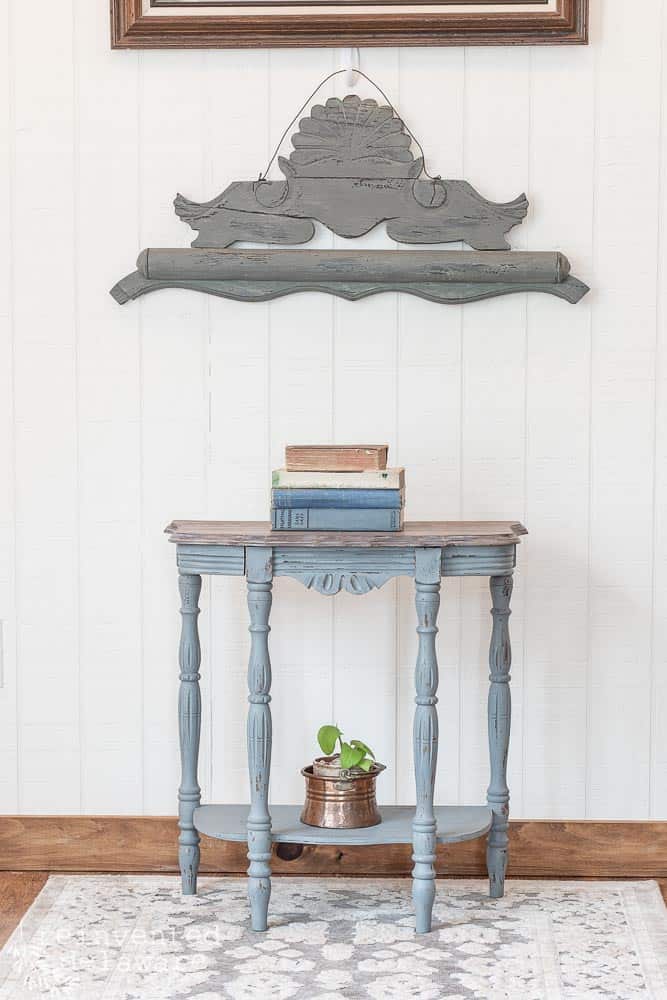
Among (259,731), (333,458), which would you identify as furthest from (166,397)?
(259,731)

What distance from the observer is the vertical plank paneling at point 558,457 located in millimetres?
2629

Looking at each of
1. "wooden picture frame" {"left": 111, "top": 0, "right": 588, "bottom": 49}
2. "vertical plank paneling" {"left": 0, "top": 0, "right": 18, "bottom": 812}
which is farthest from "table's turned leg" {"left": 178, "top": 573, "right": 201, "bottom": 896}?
"wooden picture frame" {"left": 111, "top": 0, "right": 588, "bottom": 49}

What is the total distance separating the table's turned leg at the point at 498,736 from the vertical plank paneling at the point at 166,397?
64 cm

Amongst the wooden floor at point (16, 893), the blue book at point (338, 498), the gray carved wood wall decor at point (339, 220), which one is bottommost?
the wooden floor at point (16, 893)

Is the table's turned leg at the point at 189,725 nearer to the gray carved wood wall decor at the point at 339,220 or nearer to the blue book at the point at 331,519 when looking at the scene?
the blue book at the point at 331,519

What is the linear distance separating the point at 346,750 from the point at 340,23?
1516 millimetres

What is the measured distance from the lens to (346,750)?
95.3 inches

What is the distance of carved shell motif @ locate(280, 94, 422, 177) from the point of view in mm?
2617

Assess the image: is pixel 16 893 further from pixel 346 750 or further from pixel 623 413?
pixel 623 413

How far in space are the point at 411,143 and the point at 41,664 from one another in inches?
54.8

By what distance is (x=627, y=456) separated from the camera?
105 inches

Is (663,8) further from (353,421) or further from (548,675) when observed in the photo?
(548,675)

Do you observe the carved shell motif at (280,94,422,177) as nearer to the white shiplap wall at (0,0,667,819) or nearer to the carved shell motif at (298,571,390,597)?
the white shiplap wall at (0,0,667,819)

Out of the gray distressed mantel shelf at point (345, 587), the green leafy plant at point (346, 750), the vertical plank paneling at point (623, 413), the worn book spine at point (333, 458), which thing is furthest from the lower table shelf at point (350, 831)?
the worn book spine at point (333, 458)
